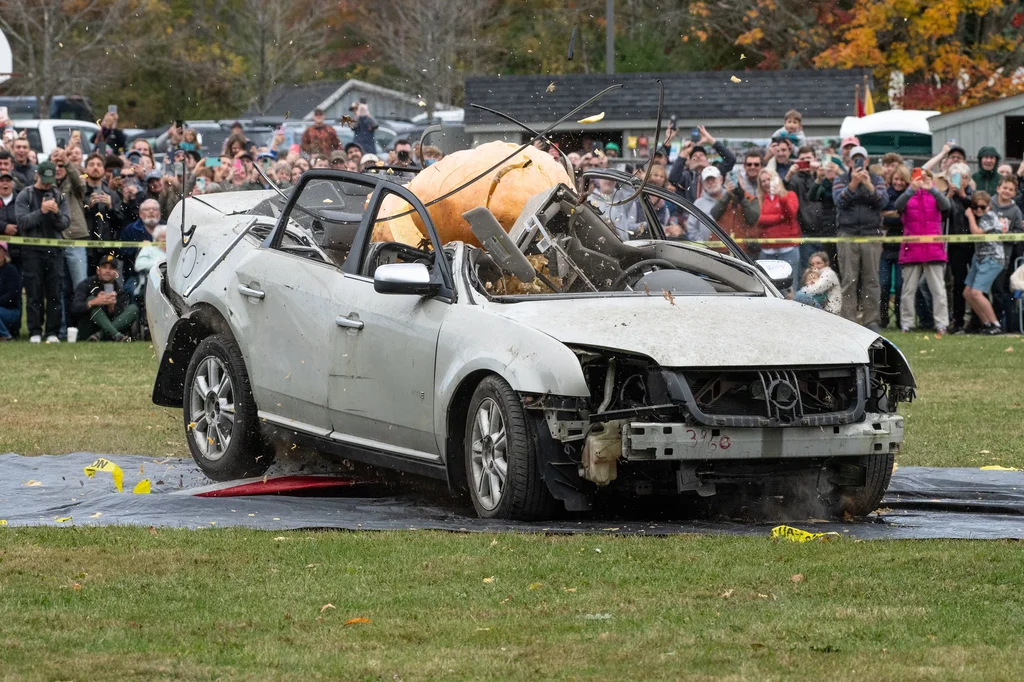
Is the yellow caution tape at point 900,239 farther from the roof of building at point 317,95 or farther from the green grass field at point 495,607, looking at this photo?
the roof of building at point 317,95

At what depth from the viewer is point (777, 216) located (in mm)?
21047

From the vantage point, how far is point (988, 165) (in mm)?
22500

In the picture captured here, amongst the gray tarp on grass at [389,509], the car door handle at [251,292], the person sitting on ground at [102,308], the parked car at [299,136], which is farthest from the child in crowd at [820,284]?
the parked car at [299,136]

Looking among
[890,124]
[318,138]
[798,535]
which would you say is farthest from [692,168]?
[890,124]

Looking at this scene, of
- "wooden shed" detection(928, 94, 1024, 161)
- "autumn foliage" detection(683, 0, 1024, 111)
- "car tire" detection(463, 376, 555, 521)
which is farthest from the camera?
"autumn foliage" detection(683, 0, 1024, 111)

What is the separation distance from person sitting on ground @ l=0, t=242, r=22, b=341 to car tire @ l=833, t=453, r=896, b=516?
1388cm

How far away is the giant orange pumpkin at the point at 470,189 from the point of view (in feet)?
32.4

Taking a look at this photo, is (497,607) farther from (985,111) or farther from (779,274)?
(985,111)

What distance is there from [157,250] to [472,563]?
14.3m

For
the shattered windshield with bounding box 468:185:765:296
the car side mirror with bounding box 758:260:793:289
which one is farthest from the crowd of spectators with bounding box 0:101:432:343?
the car side mirror with bounding box 758:260:793:289

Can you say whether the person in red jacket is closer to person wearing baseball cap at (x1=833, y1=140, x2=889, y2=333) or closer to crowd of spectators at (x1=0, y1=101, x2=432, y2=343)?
person wearing baseball cap at (x1=833, y1=140, x2=889, y2=333)

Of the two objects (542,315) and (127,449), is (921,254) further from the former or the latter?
(542,315)

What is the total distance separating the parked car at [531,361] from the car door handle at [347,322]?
14mm

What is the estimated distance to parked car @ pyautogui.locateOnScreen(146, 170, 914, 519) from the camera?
8.37m
